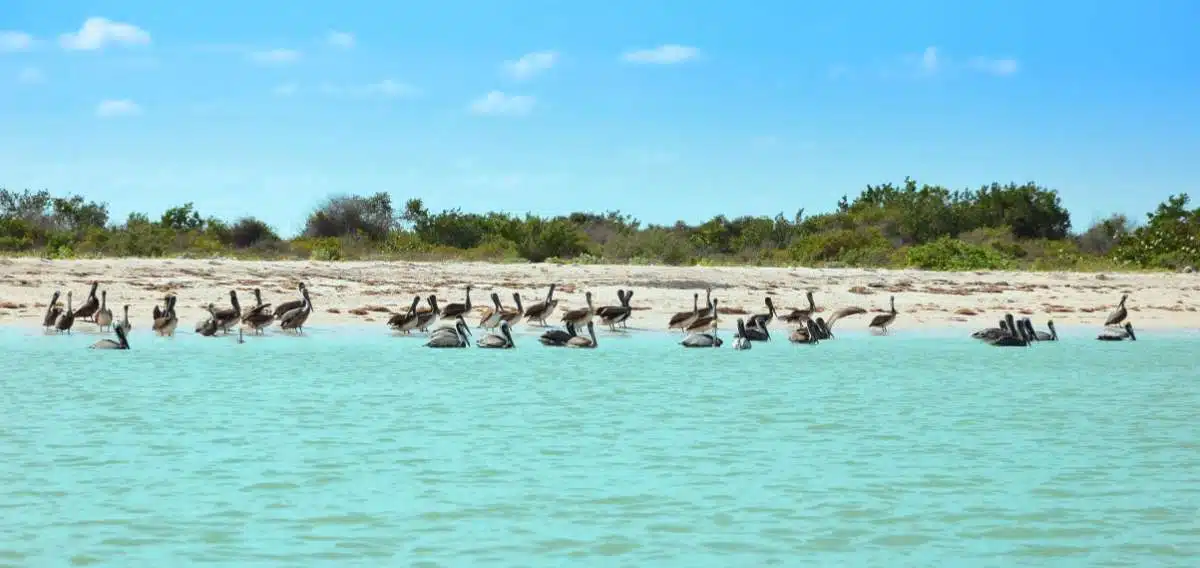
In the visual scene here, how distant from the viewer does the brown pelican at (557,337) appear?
71.9 feet

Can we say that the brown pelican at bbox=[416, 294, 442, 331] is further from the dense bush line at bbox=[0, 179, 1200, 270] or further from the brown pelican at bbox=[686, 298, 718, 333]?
the dense bush line at bbox=[0, 179, 1200, 270]

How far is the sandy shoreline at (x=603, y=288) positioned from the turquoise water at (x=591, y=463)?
7011mm

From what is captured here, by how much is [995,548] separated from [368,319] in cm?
1812

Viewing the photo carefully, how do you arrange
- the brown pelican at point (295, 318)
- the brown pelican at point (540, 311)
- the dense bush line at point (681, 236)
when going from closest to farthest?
the brown pelican at point (295, 318) → the brown pelican at point (540, 311) → the dense bush line at point (681, 236)

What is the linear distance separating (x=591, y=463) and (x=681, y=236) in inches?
1623

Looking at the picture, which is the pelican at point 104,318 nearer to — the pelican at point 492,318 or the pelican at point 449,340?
the pelican at point 449,340

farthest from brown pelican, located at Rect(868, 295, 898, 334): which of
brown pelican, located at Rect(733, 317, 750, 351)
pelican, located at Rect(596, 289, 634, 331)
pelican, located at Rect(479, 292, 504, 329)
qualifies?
pelican, located at Rect(479, 292, 504, 329)

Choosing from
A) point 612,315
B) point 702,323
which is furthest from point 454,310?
point 702,323

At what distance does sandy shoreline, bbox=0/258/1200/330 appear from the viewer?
2641 cm

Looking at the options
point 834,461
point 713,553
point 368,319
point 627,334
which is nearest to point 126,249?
point 368,319

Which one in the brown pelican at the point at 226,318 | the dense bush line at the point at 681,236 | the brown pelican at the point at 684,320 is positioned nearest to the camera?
the brown pelican at the point at 226,318

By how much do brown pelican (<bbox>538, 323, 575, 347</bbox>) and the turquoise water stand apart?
2505mm

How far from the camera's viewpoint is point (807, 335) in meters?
22.8

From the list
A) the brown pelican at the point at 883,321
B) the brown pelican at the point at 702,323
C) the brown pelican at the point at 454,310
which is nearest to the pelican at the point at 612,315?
the brown pelican at the point at 702,323
